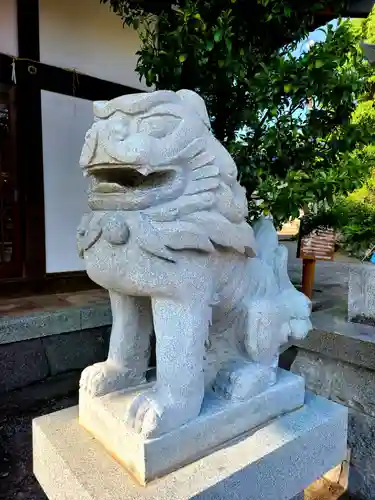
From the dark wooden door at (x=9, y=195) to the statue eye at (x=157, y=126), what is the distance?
2.23 m

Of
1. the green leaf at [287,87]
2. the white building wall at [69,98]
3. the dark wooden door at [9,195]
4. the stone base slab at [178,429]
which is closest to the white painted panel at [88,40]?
the white building wall at [69,98]

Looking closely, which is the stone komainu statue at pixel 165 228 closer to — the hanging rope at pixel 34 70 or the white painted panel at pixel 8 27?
the hanging rope at pixel 34 70

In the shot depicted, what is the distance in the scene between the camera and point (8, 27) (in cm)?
272

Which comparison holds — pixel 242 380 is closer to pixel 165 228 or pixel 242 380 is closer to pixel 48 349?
pixel 165 228

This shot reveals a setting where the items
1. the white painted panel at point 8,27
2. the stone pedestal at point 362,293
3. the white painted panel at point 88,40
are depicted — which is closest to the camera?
the stone pedestal at point 362,293

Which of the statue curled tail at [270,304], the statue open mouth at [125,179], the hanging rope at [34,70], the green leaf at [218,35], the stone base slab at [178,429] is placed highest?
the hanging rope at [34,70]

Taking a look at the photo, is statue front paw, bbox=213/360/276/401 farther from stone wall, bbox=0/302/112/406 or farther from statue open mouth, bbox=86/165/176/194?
stone wall, bbox=0/302/112/406

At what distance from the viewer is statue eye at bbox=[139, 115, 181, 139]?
0.92 metres

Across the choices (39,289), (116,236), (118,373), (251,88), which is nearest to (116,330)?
(118,373)

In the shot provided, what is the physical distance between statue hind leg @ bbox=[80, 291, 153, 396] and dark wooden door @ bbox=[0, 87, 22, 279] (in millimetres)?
2019

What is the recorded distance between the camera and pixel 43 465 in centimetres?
108

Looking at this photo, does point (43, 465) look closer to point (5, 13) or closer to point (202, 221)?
point (202, 221)

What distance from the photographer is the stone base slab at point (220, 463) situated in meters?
0.90

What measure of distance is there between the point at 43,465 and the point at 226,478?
51 cm
